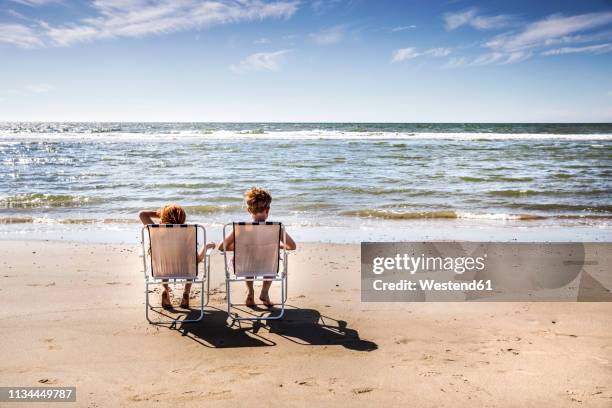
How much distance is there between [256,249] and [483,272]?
316cm

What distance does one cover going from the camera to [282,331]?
14.8ft

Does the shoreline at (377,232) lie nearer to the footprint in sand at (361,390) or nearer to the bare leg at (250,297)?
the bare leg at (250,297)

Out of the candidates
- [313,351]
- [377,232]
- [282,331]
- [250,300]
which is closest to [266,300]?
[250,300]

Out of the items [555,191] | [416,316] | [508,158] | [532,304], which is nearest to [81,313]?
[416,316]

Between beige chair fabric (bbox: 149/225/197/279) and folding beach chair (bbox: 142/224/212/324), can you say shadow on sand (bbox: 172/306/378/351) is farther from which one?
beige chair fabric (bbox: 149/225/197/279)

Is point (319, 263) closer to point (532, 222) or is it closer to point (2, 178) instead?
point (532, 222)

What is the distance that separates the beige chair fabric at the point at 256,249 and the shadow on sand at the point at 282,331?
0.51 metres

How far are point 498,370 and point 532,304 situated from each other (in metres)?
1.76

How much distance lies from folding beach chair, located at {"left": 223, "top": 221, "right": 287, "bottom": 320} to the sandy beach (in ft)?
1.36

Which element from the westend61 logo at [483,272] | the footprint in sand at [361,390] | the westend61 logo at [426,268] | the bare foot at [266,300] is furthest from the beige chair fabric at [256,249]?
the footprint in sand at [361,390]

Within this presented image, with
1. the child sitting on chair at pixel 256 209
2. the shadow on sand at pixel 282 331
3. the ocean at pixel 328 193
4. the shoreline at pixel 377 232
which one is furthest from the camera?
the ocean at pixel 328 193

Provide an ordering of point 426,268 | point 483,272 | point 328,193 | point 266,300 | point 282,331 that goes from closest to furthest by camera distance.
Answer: point 282,331 → point 266,300 → point 483,272 → point 426,268 → point 328,193

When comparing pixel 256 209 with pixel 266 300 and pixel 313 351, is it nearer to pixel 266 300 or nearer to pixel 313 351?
pixel 266 300

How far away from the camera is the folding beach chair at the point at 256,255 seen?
477 cm
